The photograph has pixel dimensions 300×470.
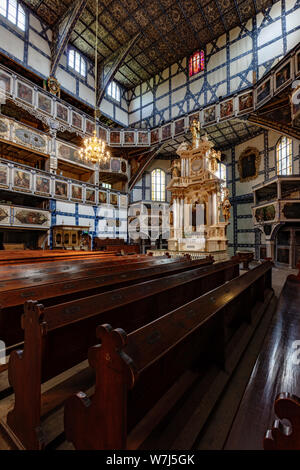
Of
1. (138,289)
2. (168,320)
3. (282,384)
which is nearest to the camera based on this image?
(282,384)

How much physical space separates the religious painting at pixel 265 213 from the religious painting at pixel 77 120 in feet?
39.0

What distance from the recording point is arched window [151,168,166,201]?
17375 millimetres

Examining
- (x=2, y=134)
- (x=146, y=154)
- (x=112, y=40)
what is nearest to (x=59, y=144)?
(x=2, y=134)

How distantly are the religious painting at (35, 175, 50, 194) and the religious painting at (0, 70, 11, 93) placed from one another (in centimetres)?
421

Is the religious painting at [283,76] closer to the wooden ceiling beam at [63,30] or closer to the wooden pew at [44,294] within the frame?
the wooden ceiling beam at [63,30]

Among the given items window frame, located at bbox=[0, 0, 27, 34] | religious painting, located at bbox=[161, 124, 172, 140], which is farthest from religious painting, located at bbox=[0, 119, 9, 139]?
religious painting, located at bbox=[161, 124, 172, 140]

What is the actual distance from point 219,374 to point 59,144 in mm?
14124

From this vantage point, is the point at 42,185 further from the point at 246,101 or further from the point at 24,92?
the point at 246,101

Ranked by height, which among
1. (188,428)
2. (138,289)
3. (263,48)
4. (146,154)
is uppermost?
(263,48)

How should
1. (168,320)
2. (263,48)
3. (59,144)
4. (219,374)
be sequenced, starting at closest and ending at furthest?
(168,320) < (219,374) < (263,48) < (59,144)

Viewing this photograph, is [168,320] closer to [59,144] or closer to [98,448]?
[98,448]

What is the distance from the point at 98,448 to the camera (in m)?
0.90

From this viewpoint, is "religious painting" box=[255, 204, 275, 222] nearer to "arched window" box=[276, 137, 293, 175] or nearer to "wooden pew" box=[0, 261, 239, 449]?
"arched window" box=[276, 137, 293, 175]

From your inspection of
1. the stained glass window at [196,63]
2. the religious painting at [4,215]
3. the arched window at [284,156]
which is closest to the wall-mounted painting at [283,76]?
the arched window at [284,156]
